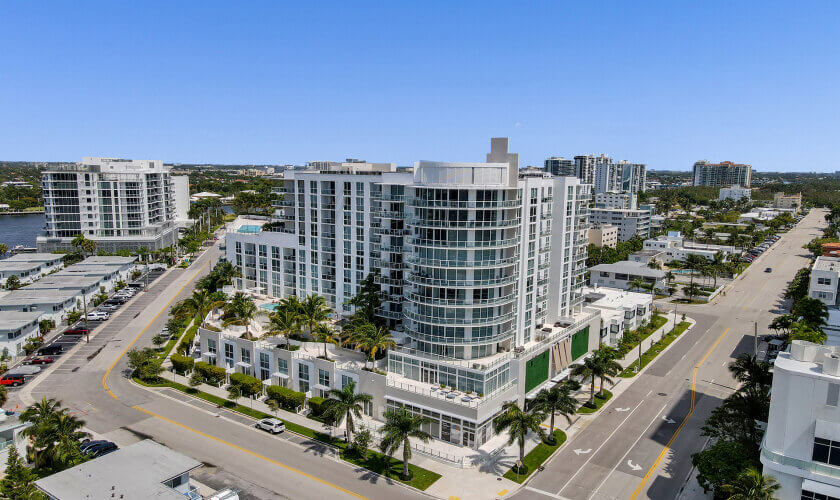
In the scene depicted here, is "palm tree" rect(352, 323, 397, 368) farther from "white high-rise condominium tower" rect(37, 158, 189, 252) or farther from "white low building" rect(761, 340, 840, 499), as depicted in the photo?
"white high-rise condominium tower" rect(37, 158, 189, 252)

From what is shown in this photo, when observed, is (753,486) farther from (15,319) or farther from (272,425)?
(15,319)

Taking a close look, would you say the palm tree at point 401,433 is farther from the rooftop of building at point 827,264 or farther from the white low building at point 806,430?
the rooftop of building at point 827,264

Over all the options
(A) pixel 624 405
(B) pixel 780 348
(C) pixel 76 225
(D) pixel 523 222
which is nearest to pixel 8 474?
(D) pixel 523 222

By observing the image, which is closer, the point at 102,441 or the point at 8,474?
the point at 8,474

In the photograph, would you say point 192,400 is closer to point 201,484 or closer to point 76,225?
point 201,484

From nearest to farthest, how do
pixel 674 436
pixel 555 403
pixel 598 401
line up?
pixel 555 403 → pixel 674 436 → pixel 598 401

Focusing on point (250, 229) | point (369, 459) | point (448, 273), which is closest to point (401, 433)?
point (369, 459)
